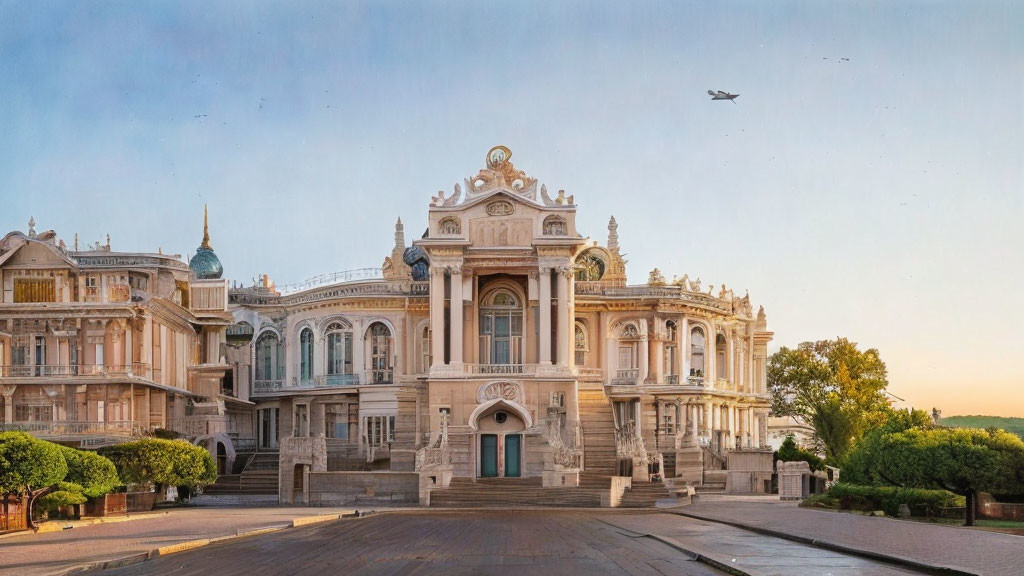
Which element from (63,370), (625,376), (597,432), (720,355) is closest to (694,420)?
(625,376)

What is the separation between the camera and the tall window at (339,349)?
7300 centimetres

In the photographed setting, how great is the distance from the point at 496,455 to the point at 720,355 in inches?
820

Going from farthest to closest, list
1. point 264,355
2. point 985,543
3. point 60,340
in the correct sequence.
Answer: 1. point 264,355
2. point 60,340
3. point 985,543

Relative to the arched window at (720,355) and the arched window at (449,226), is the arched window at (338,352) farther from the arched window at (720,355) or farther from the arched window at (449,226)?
the arched window at (720,355)

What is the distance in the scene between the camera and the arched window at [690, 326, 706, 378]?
7494cm

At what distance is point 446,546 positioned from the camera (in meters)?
30.8

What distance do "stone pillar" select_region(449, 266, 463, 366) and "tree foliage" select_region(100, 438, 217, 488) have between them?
52.0 ft

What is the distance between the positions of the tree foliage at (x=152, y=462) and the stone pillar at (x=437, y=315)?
15376mm

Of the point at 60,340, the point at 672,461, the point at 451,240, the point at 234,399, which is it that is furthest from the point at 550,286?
the point at 60,340

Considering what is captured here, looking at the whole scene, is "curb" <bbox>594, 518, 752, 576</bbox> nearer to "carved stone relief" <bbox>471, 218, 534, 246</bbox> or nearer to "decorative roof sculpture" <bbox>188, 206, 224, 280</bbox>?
"carved stone relief" <bbox>471, 218, 534, 246</bbox>

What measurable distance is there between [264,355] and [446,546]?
1843 inches

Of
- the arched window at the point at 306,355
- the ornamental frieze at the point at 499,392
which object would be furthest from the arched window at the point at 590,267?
the arched window at the point at 306,355

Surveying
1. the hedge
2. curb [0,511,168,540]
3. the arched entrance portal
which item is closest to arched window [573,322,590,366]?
the arched entrance portal

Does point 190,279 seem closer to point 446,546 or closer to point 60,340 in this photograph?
point 60,340
